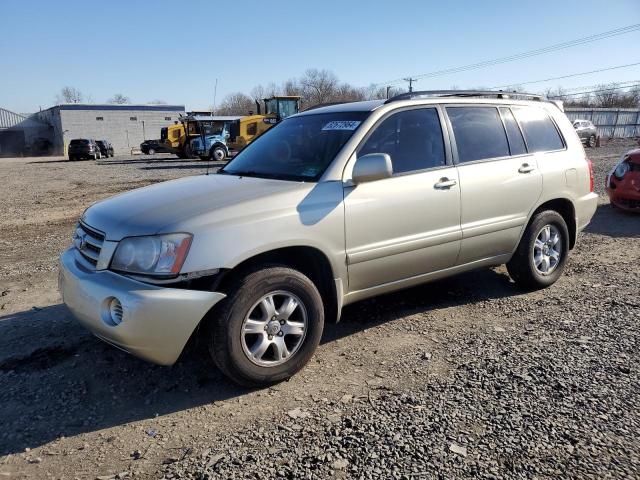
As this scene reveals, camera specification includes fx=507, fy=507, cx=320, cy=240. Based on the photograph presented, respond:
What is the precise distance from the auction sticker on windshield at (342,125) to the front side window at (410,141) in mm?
164

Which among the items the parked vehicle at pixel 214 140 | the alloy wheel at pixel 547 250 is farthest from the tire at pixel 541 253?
the parked vehicle at pixel 214 140

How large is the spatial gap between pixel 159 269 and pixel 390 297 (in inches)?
104

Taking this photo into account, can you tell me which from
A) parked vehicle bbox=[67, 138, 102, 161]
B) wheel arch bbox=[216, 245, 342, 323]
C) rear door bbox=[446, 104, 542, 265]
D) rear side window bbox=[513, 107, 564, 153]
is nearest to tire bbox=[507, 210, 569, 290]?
rear door bbox=[446, 104, 542, 265]

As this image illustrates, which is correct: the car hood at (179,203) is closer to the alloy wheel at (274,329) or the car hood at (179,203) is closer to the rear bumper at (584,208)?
the alloy wheel at (274,329)

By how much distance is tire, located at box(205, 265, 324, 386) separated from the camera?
3.06 meters

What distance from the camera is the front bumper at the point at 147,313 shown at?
A: 2.88 metres

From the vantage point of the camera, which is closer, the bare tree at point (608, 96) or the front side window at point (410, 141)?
the front side window at point (410, 141)

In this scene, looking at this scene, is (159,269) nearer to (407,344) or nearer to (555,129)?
(407,344)

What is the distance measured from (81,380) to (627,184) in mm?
8849

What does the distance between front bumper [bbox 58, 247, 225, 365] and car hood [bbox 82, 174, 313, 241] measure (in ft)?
1.07

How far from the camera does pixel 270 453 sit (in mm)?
2619

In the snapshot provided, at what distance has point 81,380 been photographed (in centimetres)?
342

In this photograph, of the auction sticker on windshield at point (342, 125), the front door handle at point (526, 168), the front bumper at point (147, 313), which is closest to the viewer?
the front bumper at point (147, 313)

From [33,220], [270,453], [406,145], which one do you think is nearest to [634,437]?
[270,453]
